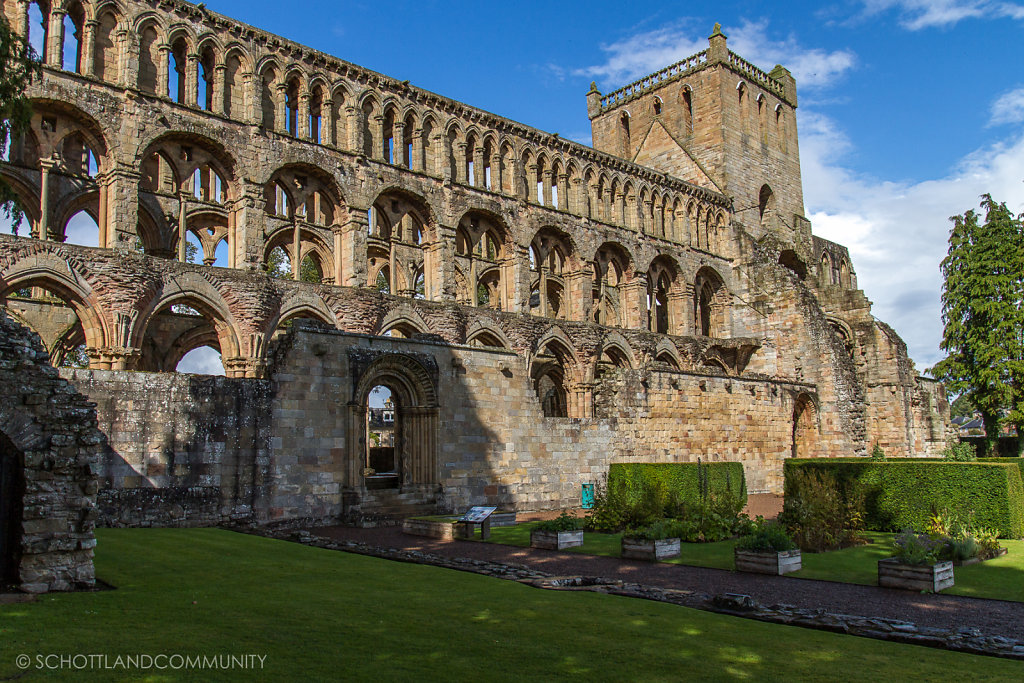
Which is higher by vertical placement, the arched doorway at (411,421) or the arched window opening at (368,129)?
the arched window opening at (368,129)

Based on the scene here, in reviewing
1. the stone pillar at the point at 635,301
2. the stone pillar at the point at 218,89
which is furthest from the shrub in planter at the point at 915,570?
the stone pillar at the point at 635,301

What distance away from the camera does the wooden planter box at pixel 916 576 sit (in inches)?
358

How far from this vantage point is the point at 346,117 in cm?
2639

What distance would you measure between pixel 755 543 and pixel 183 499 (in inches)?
374

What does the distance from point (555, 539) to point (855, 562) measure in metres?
4.46

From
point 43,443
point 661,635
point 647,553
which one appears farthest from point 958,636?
point 43,443

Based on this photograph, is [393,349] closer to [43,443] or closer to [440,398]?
[440,398]

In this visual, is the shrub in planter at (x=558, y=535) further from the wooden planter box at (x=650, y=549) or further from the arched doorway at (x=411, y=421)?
the arched doorway at (x=411, y=421)

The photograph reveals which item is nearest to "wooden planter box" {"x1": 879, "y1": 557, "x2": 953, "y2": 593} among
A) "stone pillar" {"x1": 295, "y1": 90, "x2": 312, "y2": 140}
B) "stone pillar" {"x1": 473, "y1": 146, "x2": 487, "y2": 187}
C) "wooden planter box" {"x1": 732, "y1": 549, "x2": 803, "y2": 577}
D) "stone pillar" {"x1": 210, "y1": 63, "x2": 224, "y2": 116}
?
"wooden planter box" {"x1": 732, "y1": 549, "x2": 803, "y2": 577}

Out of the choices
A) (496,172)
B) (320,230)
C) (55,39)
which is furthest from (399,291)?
(55,39)

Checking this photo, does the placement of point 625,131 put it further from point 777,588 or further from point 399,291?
point 777,588

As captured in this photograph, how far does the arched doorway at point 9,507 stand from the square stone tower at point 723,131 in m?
36.1

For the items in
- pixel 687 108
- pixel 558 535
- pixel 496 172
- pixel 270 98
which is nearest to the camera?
pixel 558 535

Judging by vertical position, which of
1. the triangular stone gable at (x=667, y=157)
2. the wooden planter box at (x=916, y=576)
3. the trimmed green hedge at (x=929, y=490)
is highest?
the triangular stone gable at (x=667, y=157)
